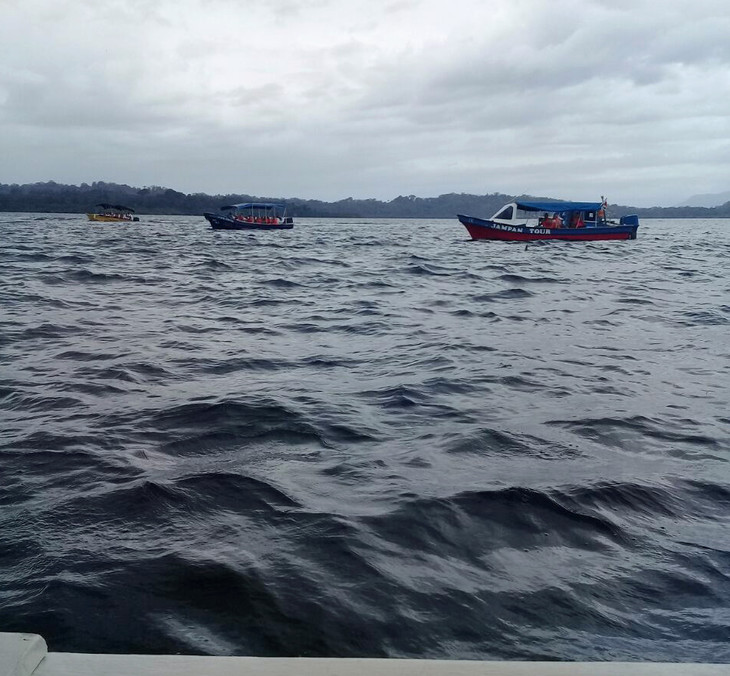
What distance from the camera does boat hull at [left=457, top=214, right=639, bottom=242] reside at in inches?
1610

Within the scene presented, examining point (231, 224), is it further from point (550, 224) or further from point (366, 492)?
point (366, 492)

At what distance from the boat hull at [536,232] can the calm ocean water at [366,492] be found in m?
32.0

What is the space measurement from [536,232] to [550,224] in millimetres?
1787

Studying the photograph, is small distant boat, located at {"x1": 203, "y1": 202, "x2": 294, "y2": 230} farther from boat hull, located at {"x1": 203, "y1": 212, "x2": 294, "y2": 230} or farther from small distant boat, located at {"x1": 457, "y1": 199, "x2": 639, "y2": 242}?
small distant boat, located at {"x1": 457, "y1": 199, "x2": 639, "y2": 242}

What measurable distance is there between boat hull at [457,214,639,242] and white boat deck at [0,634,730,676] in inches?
1617

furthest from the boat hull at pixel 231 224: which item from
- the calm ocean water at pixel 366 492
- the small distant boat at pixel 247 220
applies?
the calm ocean water at pixel 366 492

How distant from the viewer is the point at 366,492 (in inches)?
164

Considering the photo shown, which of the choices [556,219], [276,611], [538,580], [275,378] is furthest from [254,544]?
[556,219]

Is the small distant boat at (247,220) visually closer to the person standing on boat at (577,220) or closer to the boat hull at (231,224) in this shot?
the boat hull at (231,224)

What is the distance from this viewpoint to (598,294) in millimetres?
15766

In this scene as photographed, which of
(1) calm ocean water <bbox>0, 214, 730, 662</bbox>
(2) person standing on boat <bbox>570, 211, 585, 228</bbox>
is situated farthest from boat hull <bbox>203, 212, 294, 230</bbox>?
(1) calm ocean water <bbox>0, 214, 730, 662</bbox>

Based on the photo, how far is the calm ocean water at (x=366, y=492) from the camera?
9.14ft

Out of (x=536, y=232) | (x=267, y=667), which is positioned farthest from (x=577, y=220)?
(x=267, y=667)

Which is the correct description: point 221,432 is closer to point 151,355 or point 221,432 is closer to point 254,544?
point 254,544
